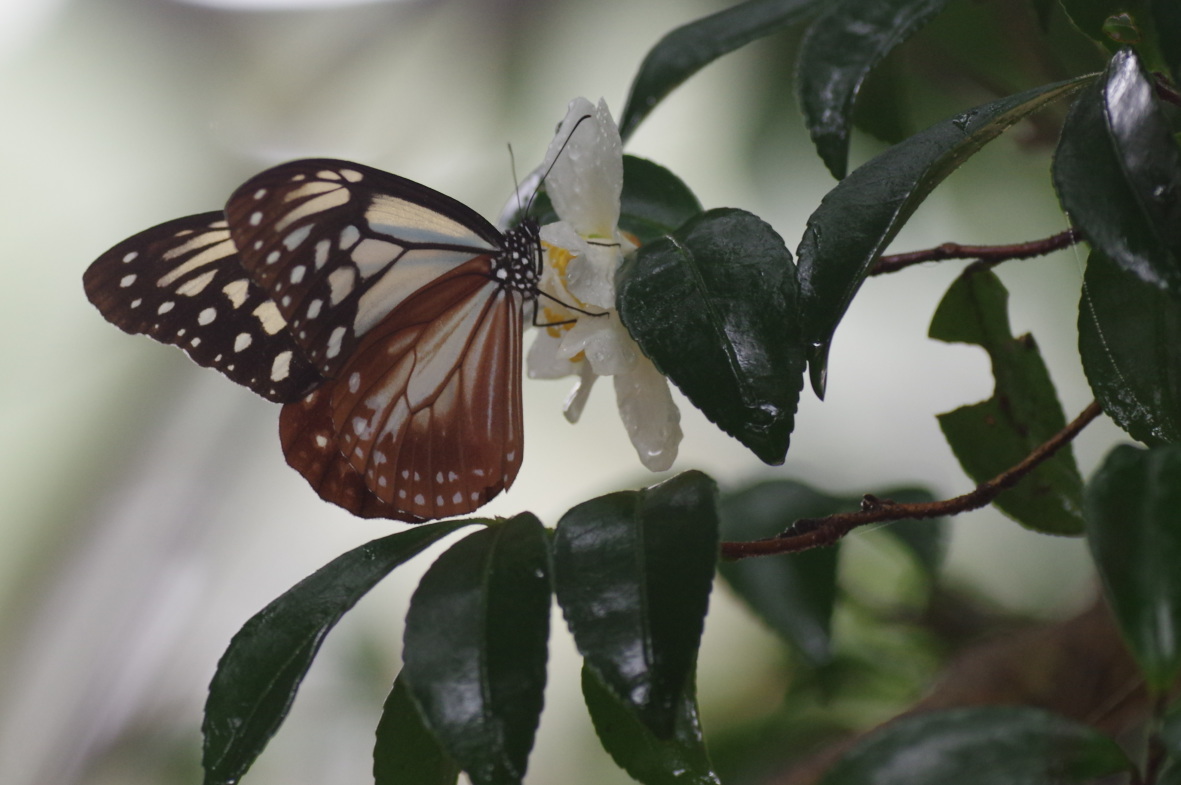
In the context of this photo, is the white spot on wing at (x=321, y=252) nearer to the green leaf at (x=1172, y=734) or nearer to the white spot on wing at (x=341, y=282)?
the white spot on wing at (x=341, y=282)

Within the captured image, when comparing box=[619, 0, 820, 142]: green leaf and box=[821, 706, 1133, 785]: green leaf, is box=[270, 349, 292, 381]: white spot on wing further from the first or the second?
box=[821, 706, 1133, 785]: green leaf

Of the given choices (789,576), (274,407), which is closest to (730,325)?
(789,576)

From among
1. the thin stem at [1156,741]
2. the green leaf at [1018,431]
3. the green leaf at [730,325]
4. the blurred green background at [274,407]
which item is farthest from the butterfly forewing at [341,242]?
the blurred green background at [274,407]

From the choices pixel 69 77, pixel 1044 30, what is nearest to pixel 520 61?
pixel 69 77

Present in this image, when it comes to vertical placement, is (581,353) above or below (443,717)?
above

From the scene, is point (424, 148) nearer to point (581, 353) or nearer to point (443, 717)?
point (581, 353)

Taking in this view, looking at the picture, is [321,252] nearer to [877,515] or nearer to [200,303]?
[200,303]
